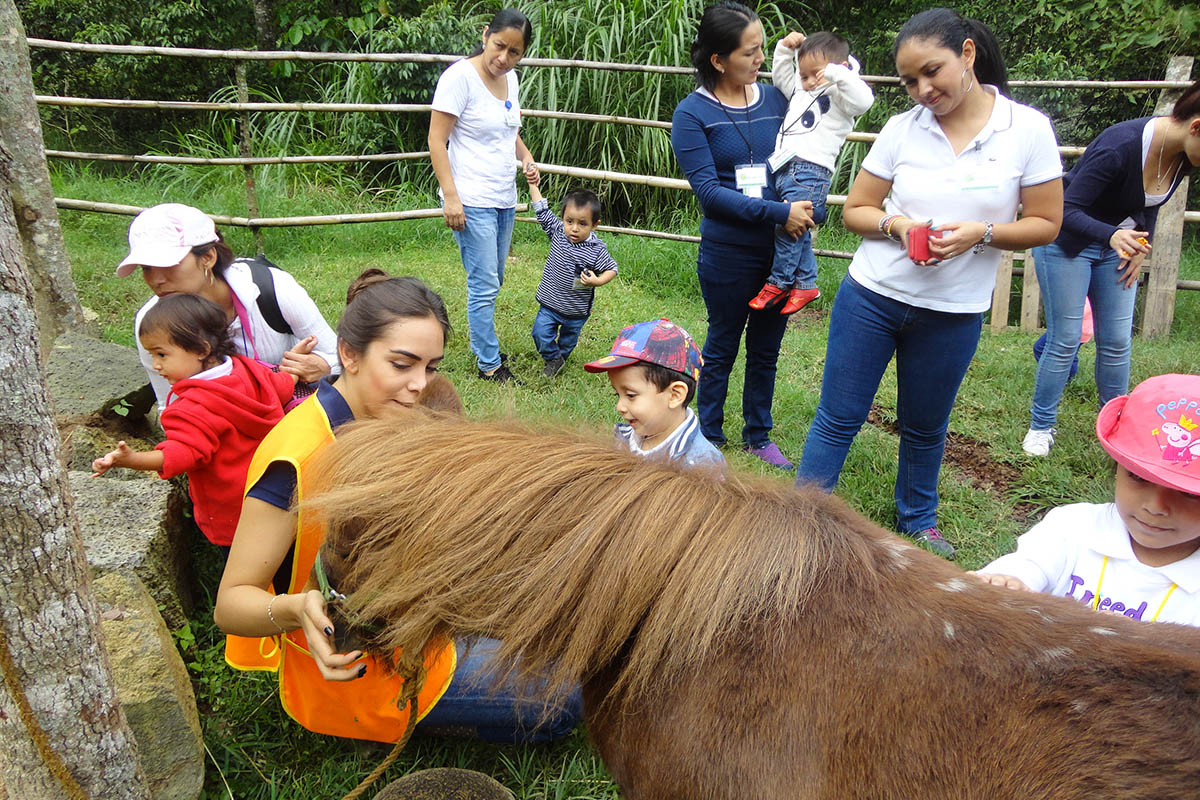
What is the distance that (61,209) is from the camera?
6895 millimetres

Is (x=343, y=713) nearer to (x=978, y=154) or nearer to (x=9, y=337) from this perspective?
(x=9, y=337)

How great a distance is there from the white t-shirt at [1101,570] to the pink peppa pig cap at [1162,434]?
0.24 metres

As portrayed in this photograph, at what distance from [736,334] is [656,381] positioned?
1.32 meters

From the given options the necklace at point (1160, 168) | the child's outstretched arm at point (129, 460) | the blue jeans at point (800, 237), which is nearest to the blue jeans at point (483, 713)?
the child's outstretched arm at point (129, 460)

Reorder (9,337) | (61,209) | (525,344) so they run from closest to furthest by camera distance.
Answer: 1. (9,337)
2. (525,344)
3. (61,209)

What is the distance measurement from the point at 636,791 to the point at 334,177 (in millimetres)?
8119

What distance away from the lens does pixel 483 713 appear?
2135 mm

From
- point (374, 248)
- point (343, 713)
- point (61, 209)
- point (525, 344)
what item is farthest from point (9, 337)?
point (61, 209)

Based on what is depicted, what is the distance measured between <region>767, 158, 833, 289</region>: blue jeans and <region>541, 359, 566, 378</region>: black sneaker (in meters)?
1.73

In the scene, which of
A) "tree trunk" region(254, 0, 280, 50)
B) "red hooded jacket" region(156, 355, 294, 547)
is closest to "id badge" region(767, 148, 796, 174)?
"red hooded jacket" region(156, 355, 294, 547)

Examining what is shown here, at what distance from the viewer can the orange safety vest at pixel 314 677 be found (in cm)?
176

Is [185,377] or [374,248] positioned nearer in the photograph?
[185,377]

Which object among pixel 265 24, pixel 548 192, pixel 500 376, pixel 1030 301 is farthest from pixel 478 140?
pixel 265 24

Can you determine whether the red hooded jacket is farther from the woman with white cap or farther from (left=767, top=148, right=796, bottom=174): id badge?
(left=767, top=148, right=796, bottom=174): id badge
